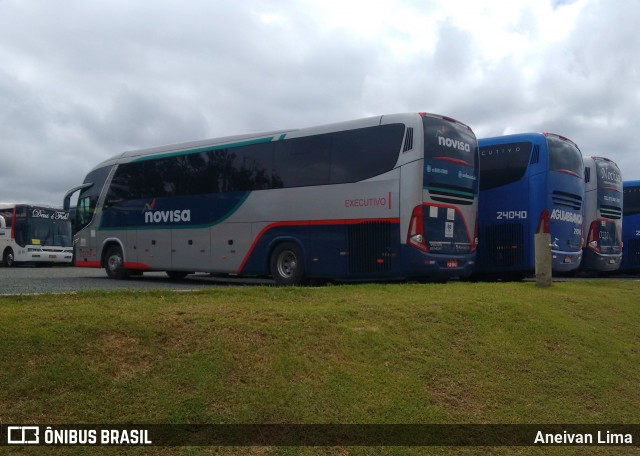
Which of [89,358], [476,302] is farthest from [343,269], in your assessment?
[89,358]

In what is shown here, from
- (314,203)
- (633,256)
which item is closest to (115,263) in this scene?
Answer: (314,203)

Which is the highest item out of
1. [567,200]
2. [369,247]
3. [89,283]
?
[567,200]

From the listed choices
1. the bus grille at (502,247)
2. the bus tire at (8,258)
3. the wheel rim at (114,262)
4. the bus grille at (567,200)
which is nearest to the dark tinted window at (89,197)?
the wheel rim at (114,262)

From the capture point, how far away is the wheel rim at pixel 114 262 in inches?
672

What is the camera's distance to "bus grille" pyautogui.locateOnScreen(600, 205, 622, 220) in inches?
730

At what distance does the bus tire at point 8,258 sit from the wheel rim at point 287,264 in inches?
816

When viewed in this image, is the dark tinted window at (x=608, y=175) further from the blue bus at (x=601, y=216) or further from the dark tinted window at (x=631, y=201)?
the dark tinted window at (x=631, y=201)

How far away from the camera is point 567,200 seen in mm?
15000

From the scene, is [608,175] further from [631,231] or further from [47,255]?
[47,255]

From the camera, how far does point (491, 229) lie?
1500cm

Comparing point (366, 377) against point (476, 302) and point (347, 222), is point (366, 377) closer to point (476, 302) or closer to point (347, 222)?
point (476, 302)

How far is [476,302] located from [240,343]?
3.67 meters

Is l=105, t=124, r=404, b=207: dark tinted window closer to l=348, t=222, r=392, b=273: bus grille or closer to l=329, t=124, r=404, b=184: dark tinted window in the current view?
l=329, t=124, r=404, b=184: dark tinted window

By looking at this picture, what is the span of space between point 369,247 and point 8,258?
23.6 m
